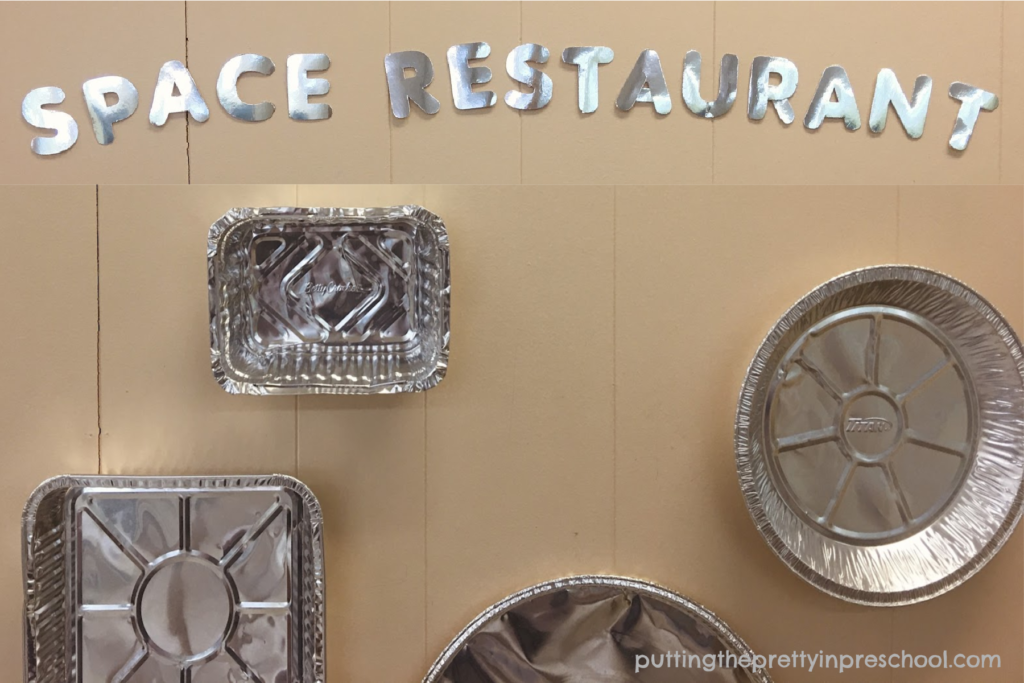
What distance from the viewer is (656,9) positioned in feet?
3.01

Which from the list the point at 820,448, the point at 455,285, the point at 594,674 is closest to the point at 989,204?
the point at 820,448

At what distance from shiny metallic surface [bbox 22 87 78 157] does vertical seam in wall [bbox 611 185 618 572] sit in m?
0.80

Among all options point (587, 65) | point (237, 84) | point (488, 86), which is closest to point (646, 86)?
point (587, 65)

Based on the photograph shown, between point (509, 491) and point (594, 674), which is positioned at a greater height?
point (509, 491)

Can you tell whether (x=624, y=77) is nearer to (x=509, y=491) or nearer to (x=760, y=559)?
(x=509, y=491)

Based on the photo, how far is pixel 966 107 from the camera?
3.09ft

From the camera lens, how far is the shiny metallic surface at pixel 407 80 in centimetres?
91

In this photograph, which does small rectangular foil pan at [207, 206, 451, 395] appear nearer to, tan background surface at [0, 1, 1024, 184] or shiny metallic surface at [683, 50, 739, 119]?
tan background surface at [0, 1, 1024, 184]

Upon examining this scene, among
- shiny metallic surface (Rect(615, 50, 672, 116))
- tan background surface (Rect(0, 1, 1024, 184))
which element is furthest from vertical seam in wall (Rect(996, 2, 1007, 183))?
shiny metallic surface (Rect(615, 50, 672, 116))

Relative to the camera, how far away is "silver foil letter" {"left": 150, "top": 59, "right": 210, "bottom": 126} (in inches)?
35.6

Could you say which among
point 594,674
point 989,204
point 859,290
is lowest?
point 594,674

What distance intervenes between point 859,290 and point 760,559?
432 mm

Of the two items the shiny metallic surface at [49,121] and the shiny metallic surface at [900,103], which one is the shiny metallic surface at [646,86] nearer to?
the shiny metallic surface at [900,103]

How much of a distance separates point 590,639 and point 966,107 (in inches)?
38.7
